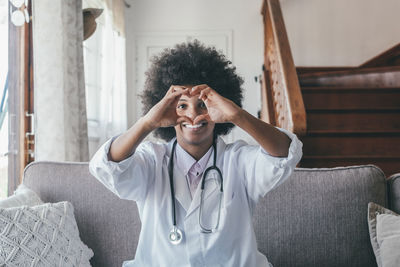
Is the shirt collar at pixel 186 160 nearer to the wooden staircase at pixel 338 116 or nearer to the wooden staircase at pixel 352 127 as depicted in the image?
the wooden staircase at pixel 338 116

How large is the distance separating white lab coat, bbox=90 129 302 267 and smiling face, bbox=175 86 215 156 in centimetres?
7

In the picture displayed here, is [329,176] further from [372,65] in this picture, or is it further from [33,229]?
[372,65]

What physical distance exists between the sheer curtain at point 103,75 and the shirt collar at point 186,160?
3154 millimetres

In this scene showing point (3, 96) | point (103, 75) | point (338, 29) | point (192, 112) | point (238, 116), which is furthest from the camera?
point (338, 29)

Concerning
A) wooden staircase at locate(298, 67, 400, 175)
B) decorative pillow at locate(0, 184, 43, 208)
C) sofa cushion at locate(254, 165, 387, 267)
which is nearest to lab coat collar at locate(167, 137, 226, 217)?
sofa cushion at locate(254, 165, 387, 267)

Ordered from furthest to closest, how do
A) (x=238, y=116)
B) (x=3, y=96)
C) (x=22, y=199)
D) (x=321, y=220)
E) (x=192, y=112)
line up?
(x=3, y=96) < (x=321, y=220) < (x=22, y=199) < (x=192, y=112) < (x=238, y=116)

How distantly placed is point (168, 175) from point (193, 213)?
17 cm

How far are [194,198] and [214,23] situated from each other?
15.7 feet

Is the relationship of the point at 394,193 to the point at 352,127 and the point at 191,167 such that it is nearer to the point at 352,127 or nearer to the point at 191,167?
the point at 191,167

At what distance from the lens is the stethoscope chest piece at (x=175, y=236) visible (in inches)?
53.6

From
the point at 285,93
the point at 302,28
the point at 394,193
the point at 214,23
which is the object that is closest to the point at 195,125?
the point at 394,193

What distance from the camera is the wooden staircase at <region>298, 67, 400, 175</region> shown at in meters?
3.21

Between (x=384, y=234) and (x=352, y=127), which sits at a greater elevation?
(x=352, y=127)

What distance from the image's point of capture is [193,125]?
4.50 feet
